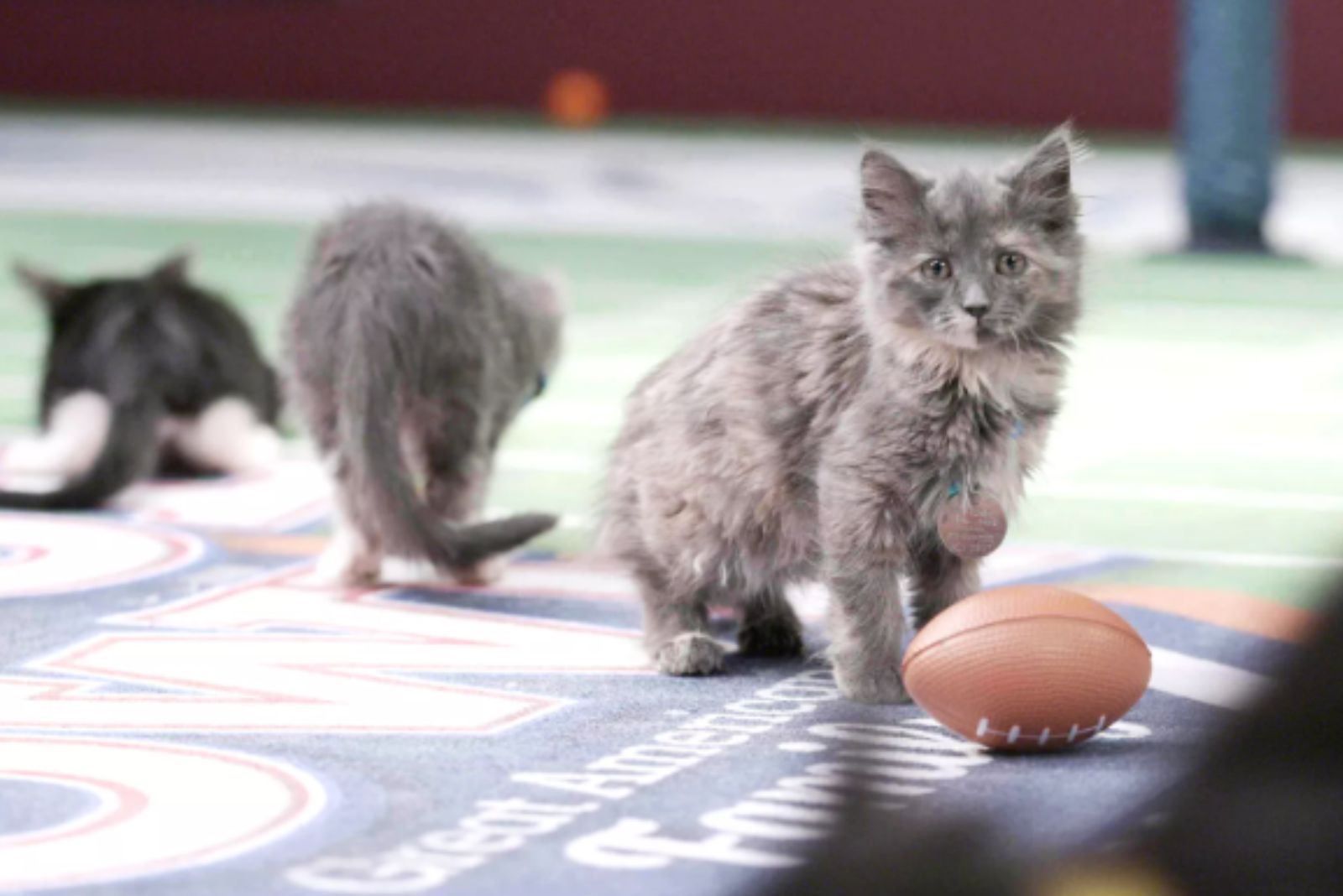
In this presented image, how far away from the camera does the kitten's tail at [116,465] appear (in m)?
7.25

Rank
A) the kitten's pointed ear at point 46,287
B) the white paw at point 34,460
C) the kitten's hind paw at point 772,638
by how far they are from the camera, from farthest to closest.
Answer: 1. the kitten's pointed ear at point 46,287
2. the white paw at point 34,460
3. the kitten's hind paw at point 772,638

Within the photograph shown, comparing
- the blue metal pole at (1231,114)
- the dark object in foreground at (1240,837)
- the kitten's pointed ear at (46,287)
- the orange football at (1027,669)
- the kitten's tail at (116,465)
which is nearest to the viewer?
the dark object in foreground at (1240,837)

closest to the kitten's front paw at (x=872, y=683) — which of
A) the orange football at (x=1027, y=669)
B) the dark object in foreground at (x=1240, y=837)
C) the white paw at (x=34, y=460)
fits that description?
the orange football at (x=1027, y=669)

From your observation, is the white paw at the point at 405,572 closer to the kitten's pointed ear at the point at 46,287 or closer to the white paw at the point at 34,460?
the white paw at the point at 34,460

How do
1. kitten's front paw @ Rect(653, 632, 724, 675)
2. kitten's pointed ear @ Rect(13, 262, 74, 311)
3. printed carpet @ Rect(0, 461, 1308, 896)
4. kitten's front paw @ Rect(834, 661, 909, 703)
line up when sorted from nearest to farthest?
1. printed carpet @ Rect(0, 461, 1308, 896)
2. kitten's front paw @ Rect(834, 661, 909, 703)
3. kitten's front paw @ Rect(653, 632, 724, 675)
4. kitten's pointed ear @ Rect(13, 262, 74, 311)

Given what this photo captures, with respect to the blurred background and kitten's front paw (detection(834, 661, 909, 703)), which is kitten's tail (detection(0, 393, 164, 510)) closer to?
the blurred background

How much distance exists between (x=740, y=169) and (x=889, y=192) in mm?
13993

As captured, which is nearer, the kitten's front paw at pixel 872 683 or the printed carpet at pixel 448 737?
the printed carpet at pixel 448 737

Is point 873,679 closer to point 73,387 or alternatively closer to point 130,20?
point 73,387

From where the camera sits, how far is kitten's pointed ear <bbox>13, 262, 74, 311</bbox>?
8.25 meters

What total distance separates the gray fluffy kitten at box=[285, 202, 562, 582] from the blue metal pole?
7.88 metres

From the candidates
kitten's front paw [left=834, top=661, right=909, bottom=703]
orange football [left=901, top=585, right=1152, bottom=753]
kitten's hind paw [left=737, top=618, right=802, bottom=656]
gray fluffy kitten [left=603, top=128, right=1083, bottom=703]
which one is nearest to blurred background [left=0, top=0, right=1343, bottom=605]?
gray fluffy kitten [left=603, top=128, right=1083, bottom=703]

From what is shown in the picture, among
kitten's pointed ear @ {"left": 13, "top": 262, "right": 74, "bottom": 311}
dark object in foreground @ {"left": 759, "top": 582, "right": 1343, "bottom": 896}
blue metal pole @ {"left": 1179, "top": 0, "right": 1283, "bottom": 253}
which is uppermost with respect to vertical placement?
blue metal pole @ {"left": 1179, "top": 0, "right": 1283, "bottom": 253}

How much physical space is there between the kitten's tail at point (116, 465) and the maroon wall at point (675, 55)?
1525 cm
